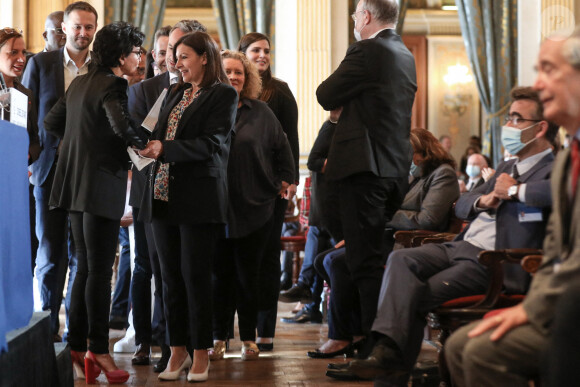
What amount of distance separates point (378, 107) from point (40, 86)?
170 cm

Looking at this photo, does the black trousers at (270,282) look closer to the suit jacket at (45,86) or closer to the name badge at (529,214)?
the suit jacket at (45,86)

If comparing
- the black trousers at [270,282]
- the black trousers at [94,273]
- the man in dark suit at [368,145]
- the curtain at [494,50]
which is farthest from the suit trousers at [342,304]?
the curtain at [494,50]

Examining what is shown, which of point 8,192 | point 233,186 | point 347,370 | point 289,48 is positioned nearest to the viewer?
point 8,192

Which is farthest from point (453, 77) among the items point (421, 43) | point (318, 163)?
point (318, 163)

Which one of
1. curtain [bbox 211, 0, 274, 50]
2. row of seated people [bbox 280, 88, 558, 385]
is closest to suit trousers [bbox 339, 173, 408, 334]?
row of seated people [bbox 280, 88, 558, 385]

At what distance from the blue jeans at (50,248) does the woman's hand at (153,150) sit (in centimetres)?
85

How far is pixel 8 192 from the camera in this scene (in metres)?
2.15

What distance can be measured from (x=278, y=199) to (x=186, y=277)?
3.54 ft

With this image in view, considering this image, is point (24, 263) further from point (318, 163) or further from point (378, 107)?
point (318, 163)

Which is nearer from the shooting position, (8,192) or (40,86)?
(8,192)

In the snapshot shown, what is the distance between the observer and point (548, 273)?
5.90 ft

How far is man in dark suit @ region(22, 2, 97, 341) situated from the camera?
3648mm

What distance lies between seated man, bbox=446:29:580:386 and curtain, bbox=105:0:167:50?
24.3ft

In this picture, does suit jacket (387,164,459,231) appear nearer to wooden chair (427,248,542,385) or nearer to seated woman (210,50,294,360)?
seated woman (210,50,294,360)
